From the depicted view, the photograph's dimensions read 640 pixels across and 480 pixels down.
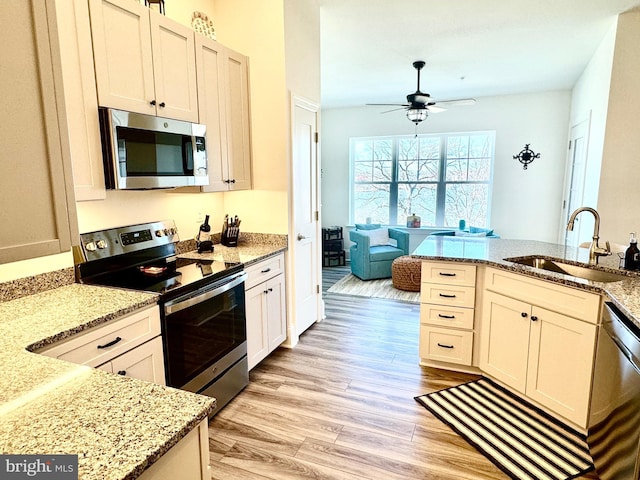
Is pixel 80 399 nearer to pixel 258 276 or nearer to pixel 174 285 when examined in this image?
pixel 174 285

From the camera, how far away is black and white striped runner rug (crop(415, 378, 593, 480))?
6.41ft

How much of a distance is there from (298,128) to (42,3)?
2562 mm

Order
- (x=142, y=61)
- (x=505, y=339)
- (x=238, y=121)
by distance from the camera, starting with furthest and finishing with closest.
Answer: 1. (x=238, y=121)
2. (x=505, y=339)
3. (x=142, y=61)

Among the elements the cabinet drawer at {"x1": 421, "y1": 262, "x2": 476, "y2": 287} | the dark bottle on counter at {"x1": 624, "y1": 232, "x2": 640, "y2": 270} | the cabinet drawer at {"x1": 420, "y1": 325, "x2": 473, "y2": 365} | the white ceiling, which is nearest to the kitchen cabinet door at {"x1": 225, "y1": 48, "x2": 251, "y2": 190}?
the white ceiling

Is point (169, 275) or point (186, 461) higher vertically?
point (169, 275)

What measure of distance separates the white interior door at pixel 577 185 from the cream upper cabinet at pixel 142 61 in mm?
4262

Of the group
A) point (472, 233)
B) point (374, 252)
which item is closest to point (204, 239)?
point (374, 252)

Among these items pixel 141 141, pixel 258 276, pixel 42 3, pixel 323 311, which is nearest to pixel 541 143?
pixel 323 311

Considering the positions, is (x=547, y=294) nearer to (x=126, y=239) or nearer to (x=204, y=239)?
(x=204, y=239)

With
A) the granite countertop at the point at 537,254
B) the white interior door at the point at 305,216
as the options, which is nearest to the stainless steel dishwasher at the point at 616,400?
the granite countertop at the point at 537,254

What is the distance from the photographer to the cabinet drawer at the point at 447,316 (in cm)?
284

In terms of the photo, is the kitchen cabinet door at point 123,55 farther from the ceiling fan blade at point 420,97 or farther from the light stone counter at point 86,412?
the ceiling fan blade at point 420,97

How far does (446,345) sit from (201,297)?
192 centimetres

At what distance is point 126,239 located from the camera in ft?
7.61
